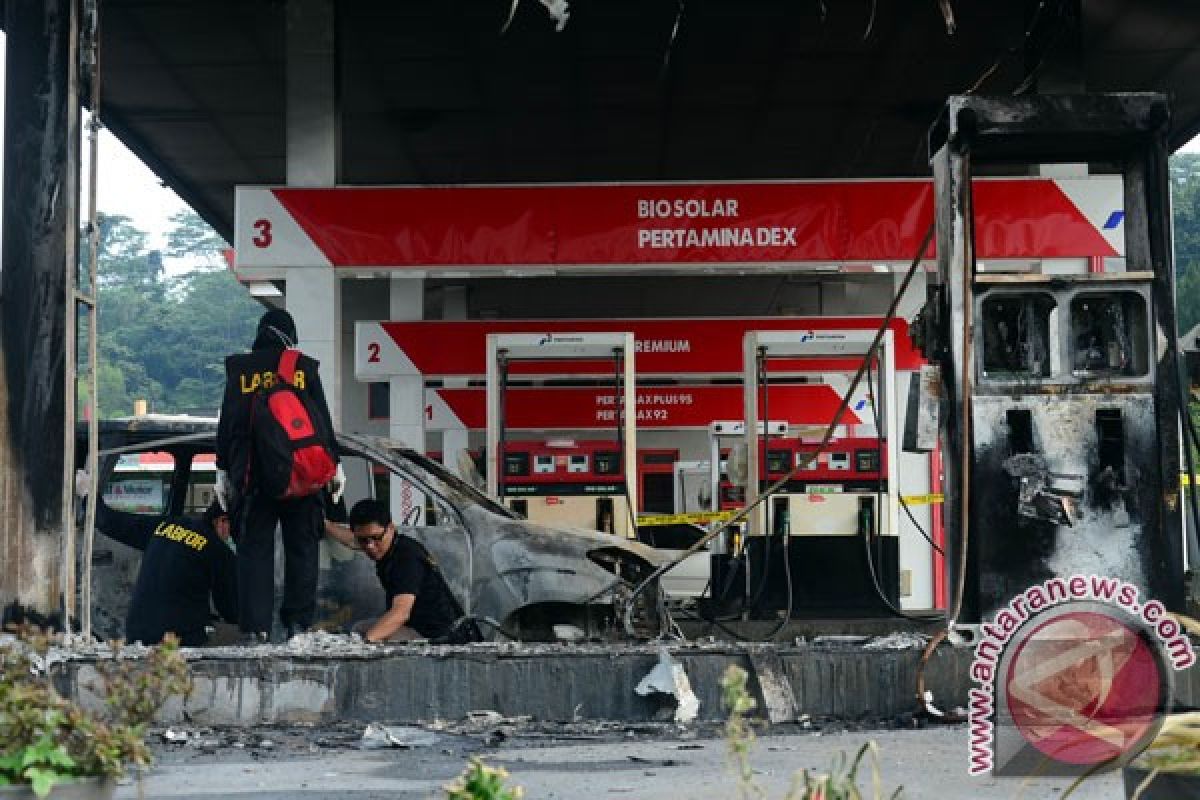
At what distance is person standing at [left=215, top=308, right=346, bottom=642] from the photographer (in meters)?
8.97

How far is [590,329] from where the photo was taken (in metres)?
22.9

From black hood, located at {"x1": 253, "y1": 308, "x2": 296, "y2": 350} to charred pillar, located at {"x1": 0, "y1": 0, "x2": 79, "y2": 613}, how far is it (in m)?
1.11

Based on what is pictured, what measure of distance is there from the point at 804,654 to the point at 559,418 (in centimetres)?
1684

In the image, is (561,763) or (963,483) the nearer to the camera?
(561,763)

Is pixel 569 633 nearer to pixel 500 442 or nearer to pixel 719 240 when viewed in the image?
pixel 500 442

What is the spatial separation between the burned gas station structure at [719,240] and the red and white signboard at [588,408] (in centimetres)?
6

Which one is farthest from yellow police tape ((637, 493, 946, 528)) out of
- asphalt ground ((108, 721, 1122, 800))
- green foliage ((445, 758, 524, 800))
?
green foliage ((445, 758, 524, 800))

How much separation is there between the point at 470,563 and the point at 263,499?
1281 millimetres

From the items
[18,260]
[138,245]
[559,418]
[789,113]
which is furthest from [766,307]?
[138,245]

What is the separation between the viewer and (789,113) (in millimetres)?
20672

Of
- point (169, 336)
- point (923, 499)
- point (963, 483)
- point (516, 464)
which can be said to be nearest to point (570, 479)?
point (516, 464)

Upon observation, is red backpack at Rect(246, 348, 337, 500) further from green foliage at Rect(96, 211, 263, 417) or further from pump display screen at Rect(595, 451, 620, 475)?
green foliage at Rect(96, 211, 263, 417)

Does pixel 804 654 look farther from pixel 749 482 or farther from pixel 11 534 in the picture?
pixel 749 482

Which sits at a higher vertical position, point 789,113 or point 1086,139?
point 789,113
